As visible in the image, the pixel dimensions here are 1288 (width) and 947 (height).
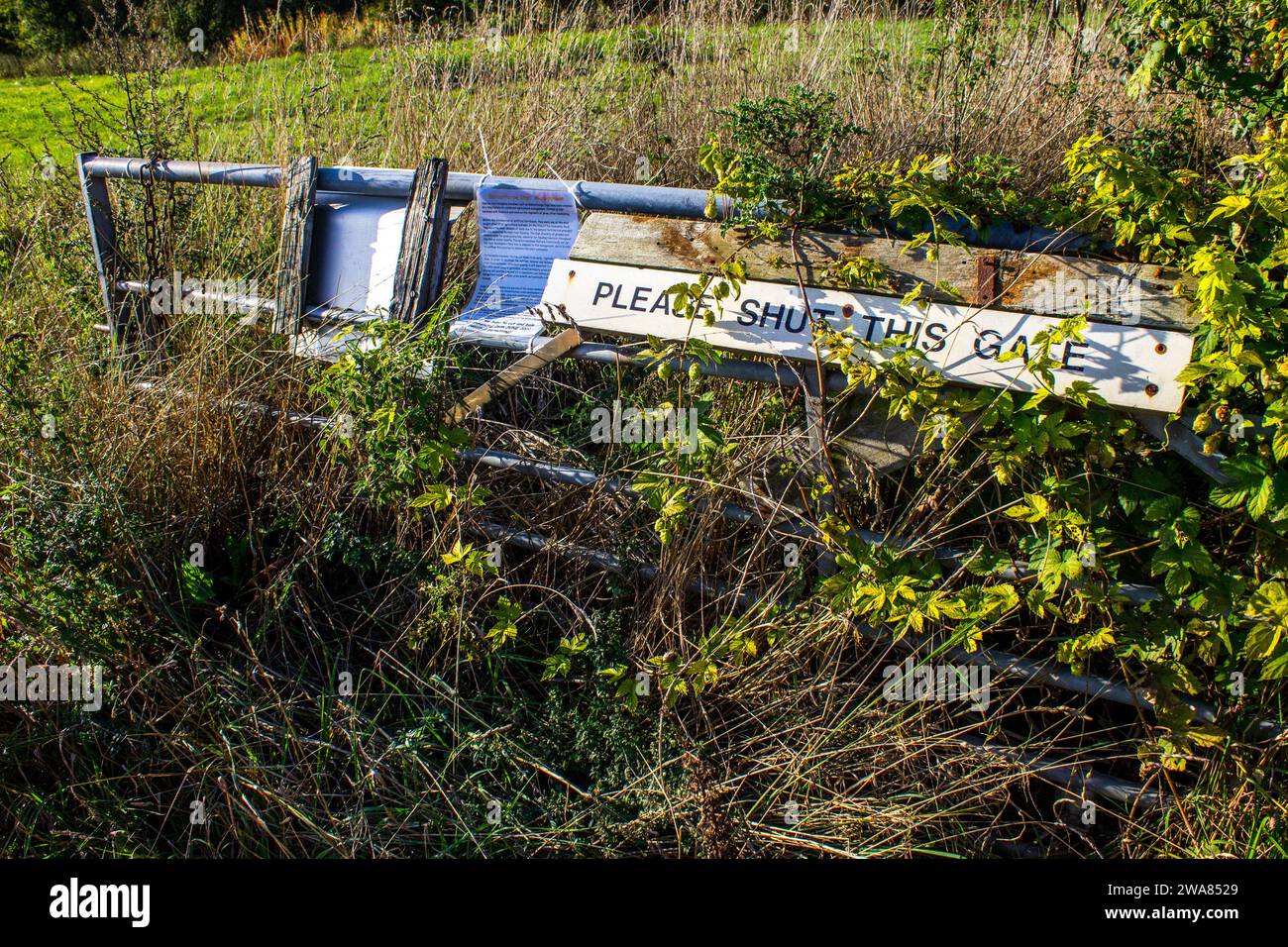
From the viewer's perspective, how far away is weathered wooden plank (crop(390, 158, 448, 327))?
3637 millimetres

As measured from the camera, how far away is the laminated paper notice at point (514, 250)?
3.50m

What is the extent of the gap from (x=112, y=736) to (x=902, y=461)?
2.67m

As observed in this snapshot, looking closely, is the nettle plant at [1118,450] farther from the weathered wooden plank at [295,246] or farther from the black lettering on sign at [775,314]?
the weathered wooden plank at [295,246]

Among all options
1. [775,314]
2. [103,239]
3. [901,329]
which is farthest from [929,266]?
[103,239]

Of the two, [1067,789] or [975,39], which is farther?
[975,39]

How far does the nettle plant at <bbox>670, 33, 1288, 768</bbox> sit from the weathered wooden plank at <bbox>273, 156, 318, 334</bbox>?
1894mm

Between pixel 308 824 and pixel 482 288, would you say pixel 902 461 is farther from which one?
pixel 308 824

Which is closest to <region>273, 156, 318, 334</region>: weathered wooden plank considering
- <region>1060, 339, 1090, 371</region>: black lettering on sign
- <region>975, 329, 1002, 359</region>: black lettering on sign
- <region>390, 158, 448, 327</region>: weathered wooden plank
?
<region>390, 158, 448, 327</region>: weathered wooden plank

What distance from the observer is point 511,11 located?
605cm

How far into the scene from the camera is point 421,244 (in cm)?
366

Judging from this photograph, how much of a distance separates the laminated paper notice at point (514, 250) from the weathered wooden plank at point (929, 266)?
429 mm

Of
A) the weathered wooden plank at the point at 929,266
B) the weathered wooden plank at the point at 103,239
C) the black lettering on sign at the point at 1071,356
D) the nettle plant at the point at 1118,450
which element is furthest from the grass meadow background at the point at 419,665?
the black lettering on sign at the point at 1071,356
